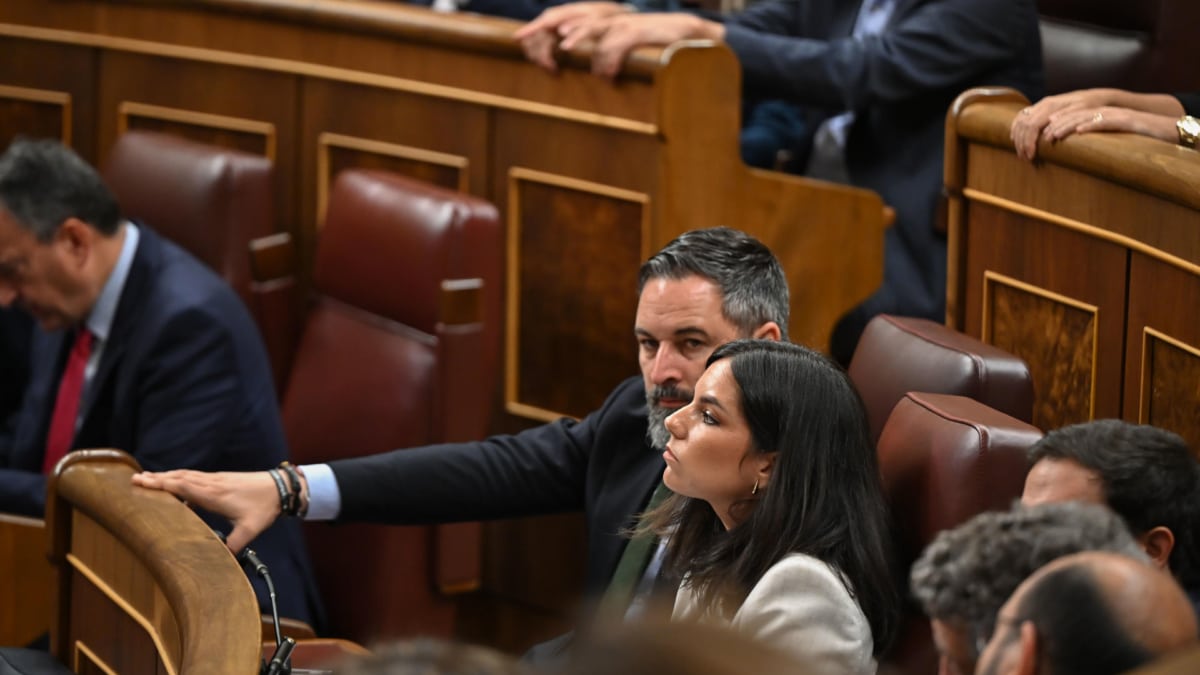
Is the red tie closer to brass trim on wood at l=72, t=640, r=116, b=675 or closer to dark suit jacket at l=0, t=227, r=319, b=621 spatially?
dark suit jacket at l=0, t=227, r=319, b=621

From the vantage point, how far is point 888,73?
2.04 metres

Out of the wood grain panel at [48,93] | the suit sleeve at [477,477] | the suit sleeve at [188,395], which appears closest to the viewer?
the suit sleeve at [477,477]

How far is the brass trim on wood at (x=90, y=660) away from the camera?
4.72 feet

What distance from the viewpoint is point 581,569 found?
2.21 meters

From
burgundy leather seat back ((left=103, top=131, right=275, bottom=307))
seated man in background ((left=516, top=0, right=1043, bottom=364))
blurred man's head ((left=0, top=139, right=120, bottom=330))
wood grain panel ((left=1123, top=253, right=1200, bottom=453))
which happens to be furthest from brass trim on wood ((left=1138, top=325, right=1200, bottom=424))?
burgundy leather seat back ((left=103, top=131, right=275, bottom=307))

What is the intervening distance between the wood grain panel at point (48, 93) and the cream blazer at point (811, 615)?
1.71 metres

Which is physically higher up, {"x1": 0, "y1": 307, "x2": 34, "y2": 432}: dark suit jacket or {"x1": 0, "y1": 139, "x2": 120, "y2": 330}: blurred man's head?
{"x1": 0, "y1": 139, "x2": 120, "y2": 330}: blurred man's head

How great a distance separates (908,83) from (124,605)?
108 centimetres

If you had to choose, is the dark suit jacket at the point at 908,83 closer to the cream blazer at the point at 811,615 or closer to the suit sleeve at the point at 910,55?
the suit sleeve at the point at 910,55

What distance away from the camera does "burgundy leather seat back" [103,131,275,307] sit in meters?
2.28

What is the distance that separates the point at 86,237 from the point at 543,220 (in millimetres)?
532

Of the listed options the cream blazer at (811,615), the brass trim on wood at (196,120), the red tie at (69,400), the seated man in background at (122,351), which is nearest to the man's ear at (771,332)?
the cream blazer at (811,615)

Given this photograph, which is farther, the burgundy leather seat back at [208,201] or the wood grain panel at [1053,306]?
the burgundy leather seat back at [208,201]

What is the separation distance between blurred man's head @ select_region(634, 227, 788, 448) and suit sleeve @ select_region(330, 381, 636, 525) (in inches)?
3.8
